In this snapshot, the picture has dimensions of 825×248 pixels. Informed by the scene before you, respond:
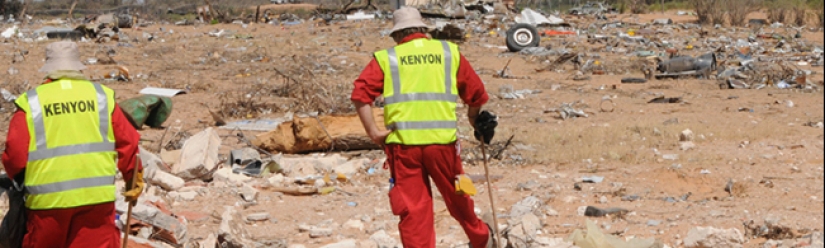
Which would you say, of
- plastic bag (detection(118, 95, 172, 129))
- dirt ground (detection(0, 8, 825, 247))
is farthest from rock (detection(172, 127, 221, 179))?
plastic bag (detection(118, 95, 172, 129))

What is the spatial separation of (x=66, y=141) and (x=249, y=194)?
3215mm

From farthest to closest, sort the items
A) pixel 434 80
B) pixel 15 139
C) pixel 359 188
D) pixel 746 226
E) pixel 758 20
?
pixel 758 20, pixel 359 188, pixel 746 226, pixel 434 80, pixel 15 139

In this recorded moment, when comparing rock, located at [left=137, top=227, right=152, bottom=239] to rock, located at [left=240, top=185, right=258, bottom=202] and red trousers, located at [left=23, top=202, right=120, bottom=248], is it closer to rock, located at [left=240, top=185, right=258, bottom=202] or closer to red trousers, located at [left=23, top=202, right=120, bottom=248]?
red trousers, located at [left=23, top=202, right=120, bottom=248]

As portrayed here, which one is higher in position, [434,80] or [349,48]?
[434,80]

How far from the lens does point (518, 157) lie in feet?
27.4

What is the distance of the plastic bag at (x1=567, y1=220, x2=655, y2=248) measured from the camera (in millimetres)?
5086

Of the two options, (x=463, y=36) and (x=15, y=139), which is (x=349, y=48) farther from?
(x=15, y=139)

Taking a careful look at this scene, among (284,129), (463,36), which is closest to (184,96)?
(284,129)

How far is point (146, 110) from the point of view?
988 centimetres

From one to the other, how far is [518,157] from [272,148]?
7.23ft

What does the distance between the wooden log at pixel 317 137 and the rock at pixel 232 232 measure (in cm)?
272

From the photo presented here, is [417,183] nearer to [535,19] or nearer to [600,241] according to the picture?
[600,241]

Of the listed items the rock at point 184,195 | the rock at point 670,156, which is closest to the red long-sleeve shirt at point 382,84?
the rock at point 184,195

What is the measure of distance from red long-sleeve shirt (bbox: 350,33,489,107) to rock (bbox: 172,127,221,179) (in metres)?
3.28
